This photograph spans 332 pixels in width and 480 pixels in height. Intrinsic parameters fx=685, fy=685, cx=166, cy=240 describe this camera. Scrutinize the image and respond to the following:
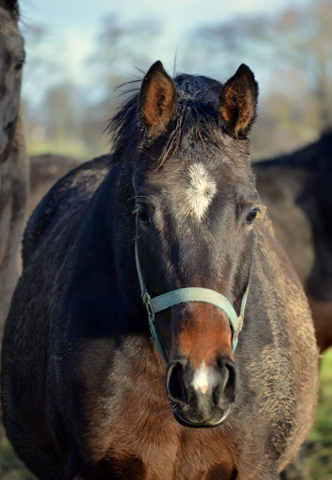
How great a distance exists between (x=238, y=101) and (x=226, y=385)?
3.60ft

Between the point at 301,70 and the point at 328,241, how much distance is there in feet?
78.6

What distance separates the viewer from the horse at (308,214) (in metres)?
6.76

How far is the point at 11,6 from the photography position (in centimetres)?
473

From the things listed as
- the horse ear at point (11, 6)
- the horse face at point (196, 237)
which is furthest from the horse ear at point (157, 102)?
the horse ear at point (11, 6)

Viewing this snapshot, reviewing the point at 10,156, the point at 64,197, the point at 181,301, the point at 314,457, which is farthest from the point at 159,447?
the point at 314,457

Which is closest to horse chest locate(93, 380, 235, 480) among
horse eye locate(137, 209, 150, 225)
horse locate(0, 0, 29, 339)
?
horse eye locate(137, 209, 150, 225)

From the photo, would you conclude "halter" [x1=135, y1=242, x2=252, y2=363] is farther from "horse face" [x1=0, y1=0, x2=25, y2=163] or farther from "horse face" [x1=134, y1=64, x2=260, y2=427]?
"horse face" [x1=0, y1=0, x2=25, y2=163]

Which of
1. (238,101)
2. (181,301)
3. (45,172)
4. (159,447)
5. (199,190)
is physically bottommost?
(45,172)

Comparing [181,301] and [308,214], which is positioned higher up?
[181,301]

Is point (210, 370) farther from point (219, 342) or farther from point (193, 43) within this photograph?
point (193, 43)

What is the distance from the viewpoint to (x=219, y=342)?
2223 mm

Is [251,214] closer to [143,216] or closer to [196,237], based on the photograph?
[196,237]

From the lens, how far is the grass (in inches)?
216

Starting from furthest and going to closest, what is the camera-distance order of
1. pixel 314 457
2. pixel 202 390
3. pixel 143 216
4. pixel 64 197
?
1. pixel 314 457
2. pixel 64 197
3. pixel 143 216
4. pixel 202 390
